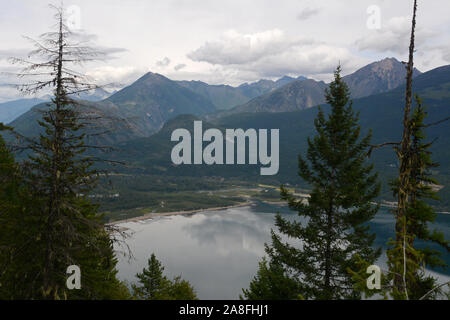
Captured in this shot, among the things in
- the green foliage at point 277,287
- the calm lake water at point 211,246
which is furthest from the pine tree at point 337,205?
the calm lake water at point 211,246

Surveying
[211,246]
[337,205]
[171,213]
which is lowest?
[171,213]

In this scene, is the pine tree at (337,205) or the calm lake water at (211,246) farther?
the calm lake water at (211,246)

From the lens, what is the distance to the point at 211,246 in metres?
96.2

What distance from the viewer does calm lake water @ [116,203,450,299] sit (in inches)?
2677

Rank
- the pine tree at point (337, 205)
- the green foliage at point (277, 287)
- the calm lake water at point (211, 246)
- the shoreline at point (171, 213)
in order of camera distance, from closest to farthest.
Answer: the pine tree at point (337, 205), the green foliage at point (277, 287), the calm lake water at point (211, 246), the shoreline at point (171, 213)

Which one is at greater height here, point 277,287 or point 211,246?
point 277,287

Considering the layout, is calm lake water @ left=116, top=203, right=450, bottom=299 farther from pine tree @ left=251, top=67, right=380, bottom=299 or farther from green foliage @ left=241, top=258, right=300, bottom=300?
pine tree @ left=251, top=67, right=380, bottom=299

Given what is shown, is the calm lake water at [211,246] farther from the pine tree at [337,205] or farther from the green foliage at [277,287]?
the pine tree at [337,205]

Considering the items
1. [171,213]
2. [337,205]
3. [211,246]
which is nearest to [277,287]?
[337,205]

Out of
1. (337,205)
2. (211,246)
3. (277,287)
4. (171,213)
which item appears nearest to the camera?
(337,205)

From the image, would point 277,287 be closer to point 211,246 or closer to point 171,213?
point 211,246

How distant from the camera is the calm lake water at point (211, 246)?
68000 mm

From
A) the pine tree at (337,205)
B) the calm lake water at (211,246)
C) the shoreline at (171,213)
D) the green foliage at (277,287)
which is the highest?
the pine tree at (337,205)

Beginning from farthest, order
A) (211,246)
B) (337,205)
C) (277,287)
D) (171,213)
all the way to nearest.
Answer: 1. (171,213)
2. (211,246)
3. (277,287)
4. (337,205)
